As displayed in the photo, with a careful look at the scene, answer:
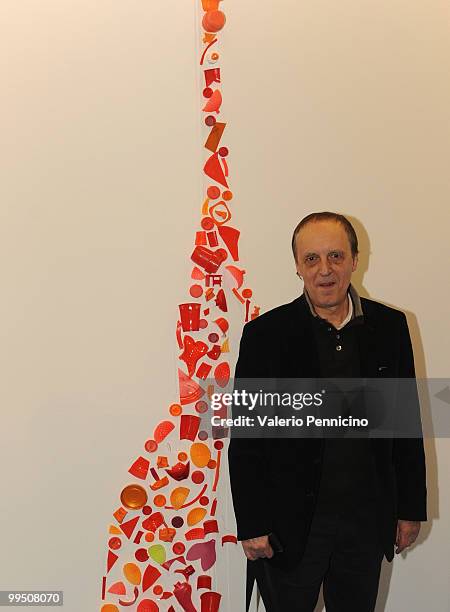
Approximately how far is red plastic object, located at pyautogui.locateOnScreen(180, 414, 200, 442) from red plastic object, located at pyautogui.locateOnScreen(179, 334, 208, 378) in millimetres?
141

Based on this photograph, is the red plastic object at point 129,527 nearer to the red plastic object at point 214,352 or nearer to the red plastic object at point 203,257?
the red plastic object at point 214,352

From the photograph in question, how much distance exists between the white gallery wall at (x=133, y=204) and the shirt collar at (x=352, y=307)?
0.17m

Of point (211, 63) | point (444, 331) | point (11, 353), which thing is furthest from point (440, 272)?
point (11, 353)

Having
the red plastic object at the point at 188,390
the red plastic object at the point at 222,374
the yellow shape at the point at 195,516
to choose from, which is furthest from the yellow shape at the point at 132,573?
the red plastic object at the point at 222,374

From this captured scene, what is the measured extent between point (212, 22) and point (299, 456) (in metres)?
1.42

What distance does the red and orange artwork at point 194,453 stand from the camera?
2332 mm

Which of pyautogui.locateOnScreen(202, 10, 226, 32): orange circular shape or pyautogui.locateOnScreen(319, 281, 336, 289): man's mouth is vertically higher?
pyautogui.locateOnScreen(202, 10, 226, 32): orange circular shape

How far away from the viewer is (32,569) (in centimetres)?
231

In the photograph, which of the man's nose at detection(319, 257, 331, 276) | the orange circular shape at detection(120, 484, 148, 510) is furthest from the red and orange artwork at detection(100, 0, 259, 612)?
the man's nose at detection(319, 257, 331, 276)

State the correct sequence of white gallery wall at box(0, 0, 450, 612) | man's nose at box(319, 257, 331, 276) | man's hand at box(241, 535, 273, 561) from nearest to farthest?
1. man's hand at box(241, 535, 273, 561)
2. man's nose at box(319, 257, 331, 276)
3. white gallery wall at box(0, 0, 450, 612)

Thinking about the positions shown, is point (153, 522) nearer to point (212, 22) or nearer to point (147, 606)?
point (147, 606)

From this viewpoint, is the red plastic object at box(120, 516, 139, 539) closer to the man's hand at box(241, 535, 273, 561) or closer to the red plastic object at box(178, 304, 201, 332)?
the man's hand at box(241, 535, 273, 561)

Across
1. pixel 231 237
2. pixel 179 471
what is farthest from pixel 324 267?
pixel 179 471

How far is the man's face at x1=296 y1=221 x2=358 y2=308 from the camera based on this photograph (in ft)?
7.18
